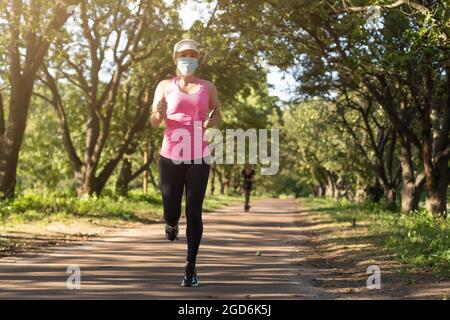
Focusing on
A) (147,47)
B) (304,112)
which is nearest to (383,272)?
(147,47)

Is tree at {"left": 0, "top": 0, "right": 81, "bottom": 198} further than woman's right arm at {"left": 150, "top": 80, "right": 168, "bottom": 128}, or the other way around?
tree at {"left": 0, "top": 0, "right": 81, "bottom": 198}

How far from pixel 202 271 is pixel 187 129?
2403mm

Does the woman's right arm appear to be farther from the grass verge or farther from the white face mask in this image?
the grass verge

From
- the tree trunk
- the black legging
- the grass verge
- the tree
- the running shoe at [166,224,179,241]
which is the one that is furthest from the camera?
the tree trunk

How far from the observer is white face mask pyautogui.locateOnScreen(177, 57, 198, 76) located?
6.45 metres

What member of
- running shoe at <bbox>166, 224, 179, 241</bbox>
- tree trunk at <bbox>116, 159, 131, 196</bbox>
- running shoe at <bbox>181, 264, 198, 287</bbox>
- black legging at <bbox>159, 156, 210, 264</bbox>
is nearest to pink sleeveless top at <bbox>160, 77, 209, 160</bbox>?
black legging at <bbox>159, 156, 210, 264</bbox>

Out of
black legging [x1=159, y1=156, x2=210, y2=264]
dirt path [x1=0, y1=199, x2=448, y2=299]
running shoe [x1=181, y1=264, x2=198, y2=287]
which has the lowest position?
dirt path [x1=0, y1=199, x2=448, y2=299]

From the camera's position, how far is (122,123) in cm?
3175

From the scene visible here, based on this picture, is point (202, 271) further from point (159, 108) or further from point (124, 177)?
point (124, 177)

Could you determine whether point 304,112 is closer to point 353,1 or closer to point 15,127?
point 15,127

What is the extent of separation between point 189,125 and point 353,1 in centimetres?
743

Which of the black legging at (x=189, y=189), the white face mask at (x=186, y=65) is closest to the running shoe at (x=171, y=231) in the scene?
the black legging at (x=189, y=189)

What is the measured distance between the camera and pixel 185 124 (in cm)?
631
